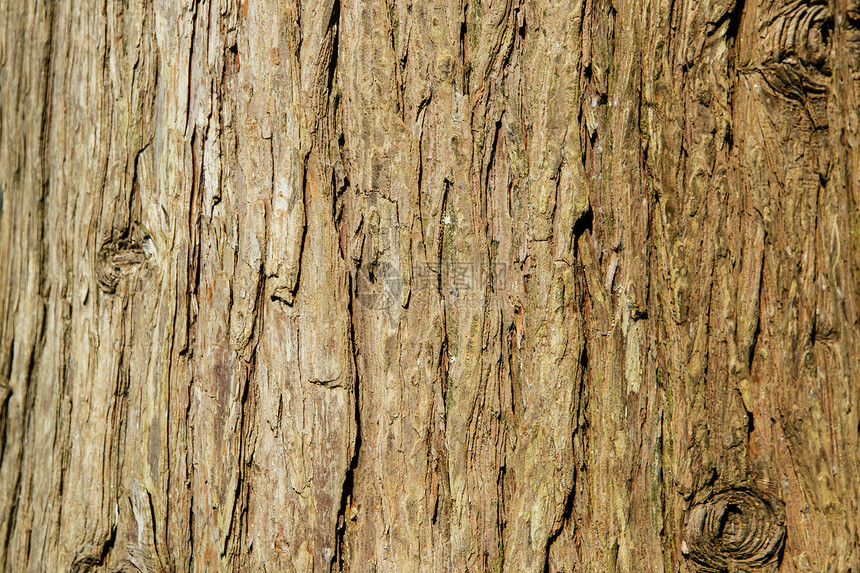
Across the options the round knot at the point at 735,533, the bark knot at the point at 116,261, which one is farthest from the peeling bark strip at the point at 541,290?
the bark knot at the point at 116,261

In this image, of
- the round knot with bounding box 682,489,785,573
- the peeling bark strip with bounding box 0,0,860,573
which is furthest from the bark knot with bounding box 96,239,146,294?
the round knot with bounding box 682,489,785,573

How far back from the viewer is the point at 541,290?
1271mm

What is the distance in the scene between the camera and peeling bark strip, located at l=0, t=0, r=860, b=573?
1259mm

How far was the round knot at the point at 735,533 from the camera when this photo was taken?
125 centimetres

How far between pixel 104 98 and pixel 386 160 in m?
0.78

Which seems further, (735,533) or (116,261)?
(116,261)

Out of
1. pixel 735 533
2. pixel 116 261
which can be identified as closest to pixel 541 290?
pixel 735 533

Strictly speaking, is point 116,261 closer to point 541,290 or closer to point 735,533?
point 541,290

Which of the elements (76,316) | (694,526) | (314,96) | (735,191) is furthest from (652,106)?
(76,316)

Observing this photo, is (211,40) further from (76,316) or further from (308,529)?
(308,529)

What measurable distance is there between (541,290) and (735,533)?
642 mm

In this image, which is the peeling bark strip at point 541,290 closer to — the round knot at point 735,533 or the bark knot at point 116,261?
the round knot at point 735,533

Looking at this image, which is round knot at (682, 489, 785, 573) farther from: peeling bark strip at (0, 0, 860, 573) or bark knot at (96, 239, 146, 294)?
bark knot at (96, 239, 146, 294)

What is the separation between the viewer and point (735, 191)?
4.18 ft
